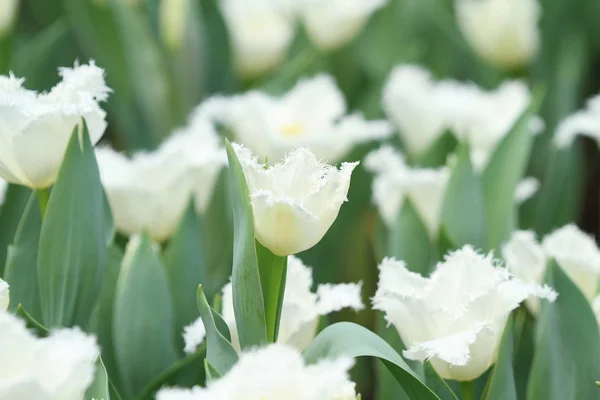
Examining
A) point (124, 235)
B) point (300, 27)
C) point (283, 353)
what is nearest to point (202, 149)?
point (124, 235)

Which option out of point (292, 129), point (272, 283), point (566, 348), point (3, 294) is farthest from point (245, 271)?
point (292, 129)

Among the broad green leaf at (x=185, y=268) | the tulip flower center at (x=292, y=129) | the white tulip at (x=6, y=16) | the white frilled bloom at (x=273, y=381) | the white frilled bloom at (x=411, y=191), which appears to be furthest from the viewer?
the white tulip at (x=6, y=16)

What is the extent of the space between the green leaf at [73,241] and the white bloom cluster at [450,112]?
0.52 m

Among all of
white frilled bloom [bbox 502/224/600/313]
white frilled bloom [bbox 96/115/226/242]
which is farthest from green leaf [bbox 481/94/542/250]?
white frilled bloom [bbox 96/115/226/242]

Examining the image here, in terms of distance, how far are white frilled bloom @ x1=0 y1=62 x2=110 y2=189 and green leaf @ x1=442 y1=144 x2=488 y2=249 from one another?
35 centimetres

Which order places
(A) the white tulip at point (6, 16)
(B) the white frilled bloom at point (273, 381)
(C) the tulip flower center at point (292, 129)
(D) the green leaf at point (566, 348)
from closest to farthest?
(B) the white frilled bloom at point (273, 381) < (D) the green leaf at point (566, 348) < (C) the tulip flower center at point (292, 129) < (A) the white tulip at point (6, 16)

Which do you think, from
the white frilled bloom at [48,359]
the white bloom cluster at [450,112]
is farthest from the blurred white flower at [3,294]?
the white bloom cluster at [450,112]

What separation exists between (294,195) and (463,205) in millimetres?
359

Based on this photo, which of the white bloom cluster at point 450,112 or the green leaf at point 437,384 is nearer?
the green leaf at point 437,384

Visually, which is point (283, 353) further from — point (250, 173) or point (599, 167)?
point (599, 167)

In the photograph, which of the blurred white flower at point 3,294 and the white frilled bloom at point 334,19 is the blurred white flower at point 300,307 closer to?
the blurred white flower at point 3,294

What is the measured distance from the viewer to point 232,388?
387mm

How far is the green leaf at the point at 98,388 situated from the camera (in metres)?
0.48

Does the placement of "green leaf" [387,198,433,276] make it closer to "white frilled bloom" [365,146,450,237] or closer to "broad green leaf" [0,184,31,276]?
"white frilled bloom" [365,146,450,237]
